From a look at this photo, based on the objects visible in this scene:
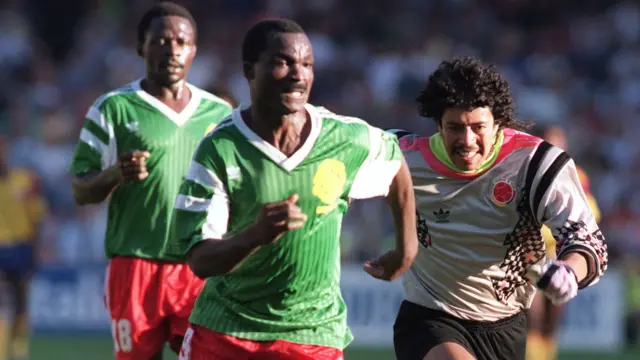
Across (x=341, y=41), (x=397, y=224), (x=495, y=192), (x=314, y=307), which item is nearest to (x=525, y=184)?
(x=495, y=192)

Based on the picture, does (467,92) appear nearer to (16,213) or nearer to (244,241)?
(244,241)

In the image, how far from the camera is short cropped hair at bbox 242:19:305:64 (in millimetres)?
5117

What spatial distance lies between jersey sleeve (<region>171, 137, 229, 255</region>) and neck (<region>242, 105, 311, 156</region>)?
0.76ft

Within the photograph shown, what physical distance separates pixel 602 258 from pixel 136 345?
2808mm

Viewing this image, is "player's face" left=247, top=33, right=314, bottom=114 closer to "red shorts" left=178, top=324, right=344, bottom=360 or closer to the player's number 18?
"red shorts" left=178, top=324, right=344, bottom=360

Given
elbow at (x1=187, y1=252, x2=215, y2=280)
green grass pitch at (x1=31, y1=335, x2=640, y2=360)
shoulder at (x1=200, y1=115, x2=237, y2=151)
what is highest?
shoulder at (x1=200, y1=115, x2=237, y2=151)

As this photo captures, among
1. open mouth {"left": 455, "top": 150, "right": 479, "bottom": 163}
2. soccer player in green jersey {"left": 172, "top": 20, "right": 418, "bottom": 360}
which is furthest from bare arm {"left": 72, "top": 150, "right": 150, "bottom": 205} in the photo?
open mouth {"left": 455, "top": 150, "right": 479, "bottom": 163}

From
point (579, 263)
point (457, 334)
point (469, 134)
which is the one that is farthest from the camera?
point (457, 334)

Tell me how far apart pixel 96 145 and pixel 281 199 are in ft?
8.09

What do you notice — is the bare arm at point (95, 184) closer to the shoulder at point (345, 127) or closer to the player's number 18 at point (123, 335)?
the player's number 18 at point (123, 335)

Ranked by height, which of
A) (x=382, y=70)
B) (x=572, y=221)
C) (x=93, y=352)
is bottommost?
(x=93, y=352)

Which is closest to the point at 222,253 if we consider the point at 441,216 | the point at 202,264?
the point at 202,264

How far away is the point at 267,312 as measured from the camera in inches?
208

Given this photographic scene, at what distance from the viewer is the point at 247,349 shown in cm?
529
